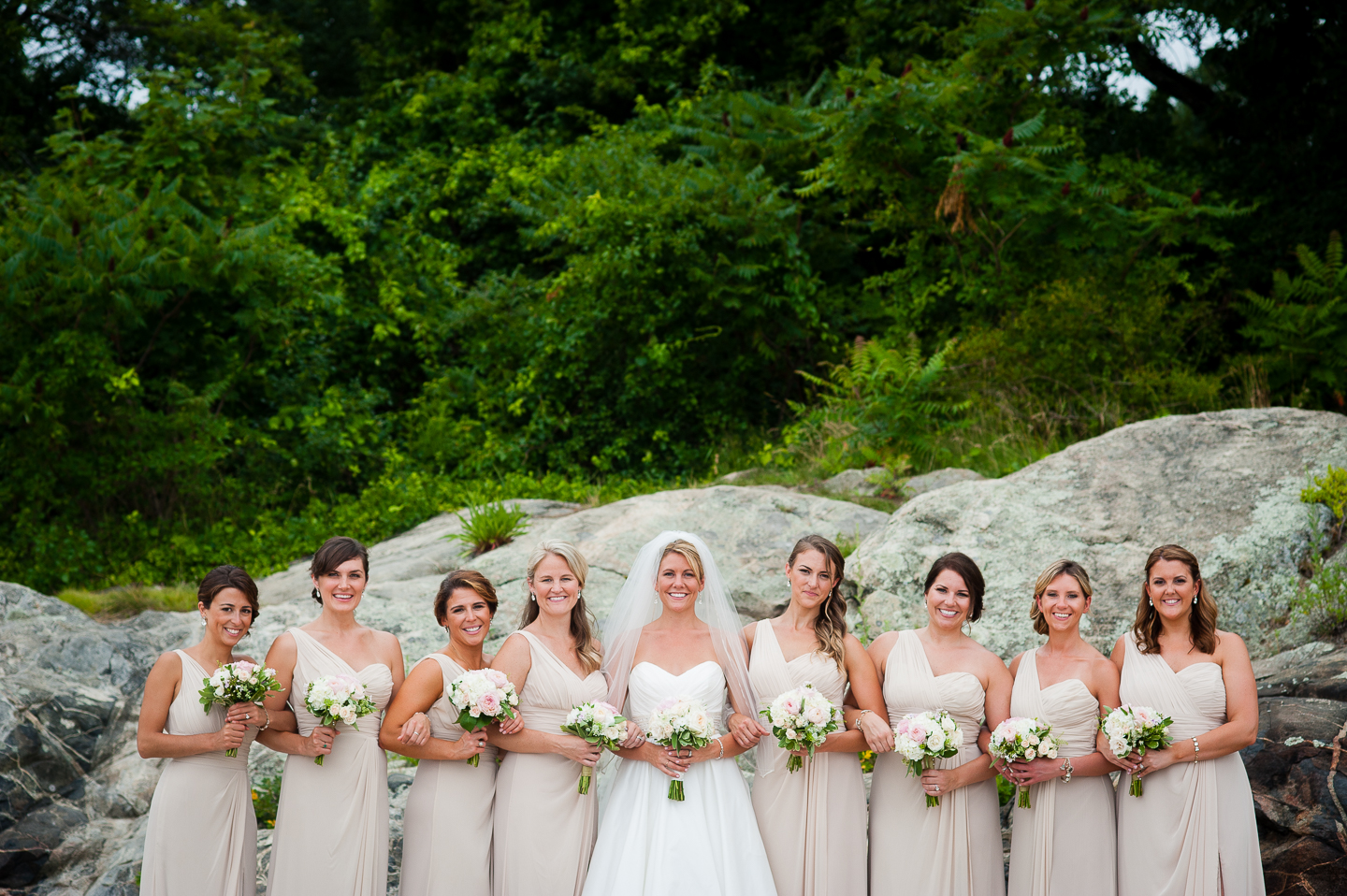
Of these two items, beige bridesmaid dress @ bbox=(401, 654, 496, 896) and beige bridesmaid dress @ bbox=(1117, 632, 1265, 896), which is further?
beige bridesmaid dress @ bbox=(401, 654, 496, 896)

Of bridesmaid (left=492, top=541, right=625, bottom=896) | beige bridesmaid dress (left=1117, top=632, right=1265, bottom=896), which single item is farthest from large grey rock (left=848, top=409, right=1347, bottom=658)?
bridesmaid (left=492, top=541, right=625, bottom=896)

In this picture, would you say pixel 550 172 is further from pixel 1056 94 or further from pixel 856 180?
pixel 1056 94

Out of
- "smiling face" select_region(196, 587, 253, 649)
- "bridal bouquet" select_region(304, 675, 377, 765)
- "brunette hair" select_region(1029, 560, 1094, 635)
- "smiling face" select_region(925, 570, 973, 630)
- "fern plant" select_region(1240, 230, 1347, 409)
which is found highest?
"fern plant" select_region(1240, 230, 1347, 409)

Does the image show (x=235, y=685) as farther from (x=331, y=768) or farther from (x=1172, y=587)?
(x=1172, y=587)

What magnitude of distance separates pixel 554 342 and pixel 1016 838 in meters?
10.2

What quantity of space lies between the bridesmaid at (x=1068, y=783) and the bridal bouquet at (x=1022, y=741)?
0.20m

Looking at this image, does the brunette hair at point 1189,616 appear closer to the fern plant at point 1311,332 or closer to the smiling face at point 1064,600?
the smiling face at point 1064,600

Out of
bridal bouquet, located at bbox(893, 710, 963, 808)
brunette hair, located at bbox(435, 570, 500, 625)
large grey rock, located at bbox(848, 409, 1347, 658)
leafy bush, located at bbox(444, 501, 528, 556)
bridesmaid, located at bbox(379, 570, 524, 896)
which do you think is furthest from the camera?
leafy bush, located at bbox(444, 501, 528, 556)

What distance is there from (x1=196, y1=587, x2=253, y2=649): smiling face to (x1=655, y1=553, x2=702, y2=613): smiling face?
2.15 meters

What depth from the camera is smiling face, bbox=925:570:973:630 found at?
511cm

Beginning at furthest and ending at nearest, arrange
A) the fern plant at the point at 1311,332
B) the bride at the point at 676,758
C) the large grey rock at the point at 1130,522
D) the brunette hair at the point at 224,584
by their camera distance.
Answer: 1. the fern plant at the point at 1311,332
2. the large grey rock at the point at 1130,522
3. the brunette hair at the point at 224,584
4. the bride at the point at 676,758

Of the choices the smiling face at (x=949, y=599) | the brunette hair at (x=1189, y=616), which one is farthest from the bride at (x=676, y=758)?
the brunette hair at (x=1189, y=616)

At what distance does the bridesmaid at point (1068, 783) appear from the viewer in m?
4.97

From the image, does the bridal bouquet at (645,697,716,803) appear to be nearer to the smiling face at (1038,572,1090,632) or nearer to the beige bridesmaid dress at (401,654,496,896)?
the beige bridesmaid dress at (401,654,496,896)
